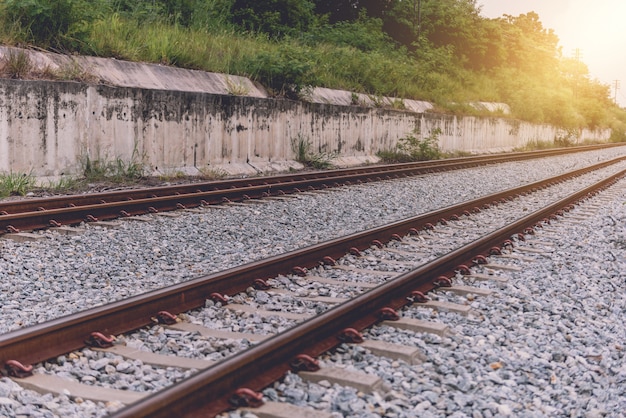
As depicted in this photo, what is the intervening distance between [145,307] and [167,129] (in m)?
9.39

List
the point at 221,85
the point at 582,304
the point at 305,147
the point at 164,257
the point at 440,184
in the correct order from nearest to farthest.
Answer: the point at 582,304, the point at 164,257, the point at 440,184, the point at 221,85, the point at 305,147

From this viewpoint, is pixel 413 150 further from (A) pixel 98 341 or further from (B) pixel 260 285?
(A) pixel 98 341

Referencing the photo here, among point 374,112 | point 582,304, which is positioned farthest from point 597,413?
point 374,112

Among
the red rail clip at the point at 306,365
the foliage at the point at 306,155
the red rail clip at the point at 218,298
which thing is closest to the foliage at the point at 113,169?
the foliage at the point at 306,155

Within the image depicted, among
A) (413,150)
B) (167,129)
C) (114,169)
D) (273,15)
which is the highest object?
(273,15)

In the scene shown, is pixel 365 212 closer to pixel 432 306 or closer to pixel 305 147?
pixel 432 306

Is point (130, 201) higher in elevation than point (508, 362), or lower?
higher

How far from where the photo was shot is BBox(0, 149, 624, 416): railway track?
10.4 feet

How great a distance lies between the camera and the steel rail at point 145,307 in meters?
3.76

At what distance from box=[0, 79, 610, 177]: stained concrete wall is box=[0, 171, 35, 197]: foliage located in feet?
0.57

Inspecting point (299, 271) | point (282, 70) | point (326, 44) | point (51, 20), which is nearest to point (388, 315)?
point (299, 271)

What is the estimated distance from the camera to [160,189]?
421 inches

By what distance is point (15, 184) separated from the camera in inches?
407

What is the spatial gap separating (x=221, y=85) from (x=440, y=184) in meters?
5.53
